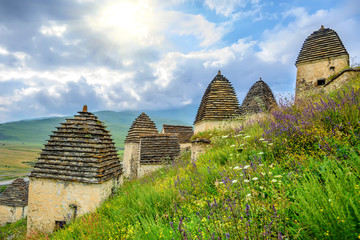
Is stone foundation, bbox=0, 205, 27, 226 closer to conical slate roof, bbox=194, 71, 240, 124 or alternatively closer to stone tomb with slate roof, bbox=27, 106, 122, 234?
stone tomb with slate roof, bbox=27, 106, 122, 234

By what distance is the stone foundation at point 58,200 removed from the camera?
8258 mm

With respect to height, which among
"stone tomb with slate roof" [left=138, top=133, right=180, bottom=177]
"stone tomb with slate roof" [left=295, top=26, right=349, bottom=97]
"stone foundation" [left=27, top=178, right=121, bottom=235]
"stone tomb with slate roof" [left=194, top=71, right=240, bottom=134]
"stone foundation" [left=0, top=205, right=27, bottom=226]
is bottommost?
"stone foundation" [left=0, top=205, right=27, bottom=226]

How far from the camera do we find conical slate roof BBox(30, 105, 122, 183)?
8555 mm

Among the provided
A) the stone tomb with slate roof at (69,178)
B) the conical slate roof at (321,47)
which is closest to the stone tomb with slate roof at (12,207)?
the stone tomb with slate roof at (69,178)

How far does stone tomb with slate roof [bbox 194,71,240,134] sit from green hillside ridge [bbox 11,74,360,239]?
34.5ft

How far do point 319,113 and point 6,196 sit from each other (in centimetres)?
3740

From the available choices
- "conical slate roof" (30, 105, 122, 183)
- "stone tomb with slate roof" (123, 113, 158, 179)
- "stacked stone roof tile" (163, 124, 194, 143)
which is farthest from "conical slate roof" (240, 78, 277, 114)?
"conical slate roof" (30, 105, 122, 183)

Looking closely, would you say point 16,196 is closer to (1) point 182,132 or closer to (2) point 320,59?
(1) point 182,132

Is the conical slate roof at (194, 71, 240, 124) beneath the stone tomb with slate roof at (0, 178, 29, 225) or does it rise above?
above

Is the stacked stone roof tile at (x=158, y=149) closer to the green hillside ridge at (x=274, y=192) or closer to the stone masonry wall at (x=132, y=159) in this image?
the stone masonry wall at (x=132, y=159)

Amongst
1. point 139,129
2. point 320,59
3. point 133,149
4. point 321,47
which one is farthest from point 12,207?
point 321,47

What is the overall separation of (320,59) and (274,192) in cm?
2148

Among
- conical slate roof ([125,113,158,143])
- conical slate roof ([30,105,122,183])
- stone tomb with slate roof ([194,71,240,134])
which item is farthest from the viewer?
conical slate roof ([125,113,158,143])

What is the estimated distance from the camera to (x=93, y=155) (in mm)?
8891
